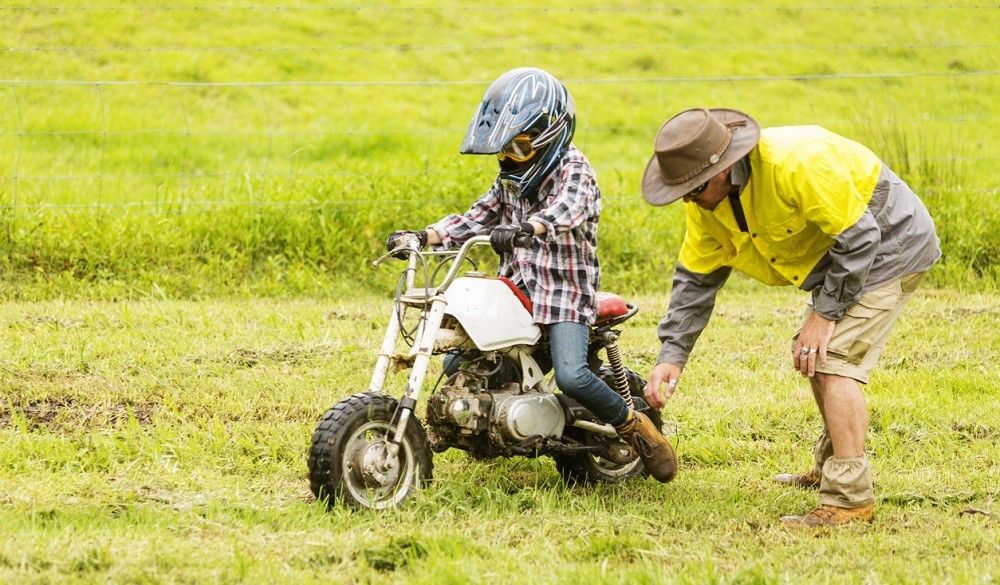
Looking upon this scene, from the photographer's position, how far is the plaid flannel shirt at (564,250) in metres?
5.56

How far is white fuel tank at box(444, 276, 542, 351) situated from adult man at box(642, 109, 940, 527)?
2.46ft

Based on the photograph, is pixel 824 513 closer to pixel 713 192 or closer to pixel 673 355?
pixel 673 355

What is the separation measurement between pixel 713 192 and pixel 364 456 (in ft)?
5.66

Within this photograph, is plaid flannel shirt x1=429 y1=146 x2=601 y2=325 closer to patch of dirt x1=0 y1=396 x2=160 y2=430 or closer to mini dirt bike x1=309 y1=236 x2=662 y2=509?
mini dirt bike x1=309 y1=236 x2=662 y2=509

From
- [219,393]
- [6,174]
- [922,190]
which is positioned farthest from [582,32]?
[219,393]

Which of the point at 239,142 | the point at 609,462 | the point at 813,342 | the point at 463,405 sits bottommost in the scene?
the point at 239,142

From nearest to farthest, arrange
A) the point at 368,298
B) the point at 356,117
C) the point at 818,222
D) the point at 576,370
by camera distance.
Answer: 1. the point at 818,222
2. the point at 576,370
3. the point at 368,298
4. the point at 356,117

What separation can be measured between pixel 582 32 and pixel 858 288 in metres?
13.0

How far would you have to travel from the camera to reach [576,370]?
18.3 feet

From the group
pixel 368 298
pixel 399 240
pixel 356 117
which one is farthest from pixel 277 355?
pixel 356 117

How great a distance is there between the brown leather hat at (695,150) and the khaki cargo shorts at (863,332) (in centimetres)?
81

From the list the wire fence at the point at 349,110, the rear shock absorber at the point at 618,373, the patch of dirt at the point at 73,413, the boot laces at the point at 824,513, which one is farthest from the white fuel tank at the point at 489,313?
the wire fence at the point at 349,110

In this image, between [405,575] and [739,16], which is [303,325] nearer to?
[405,575]

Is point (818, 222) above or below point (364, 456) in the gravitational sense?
above
